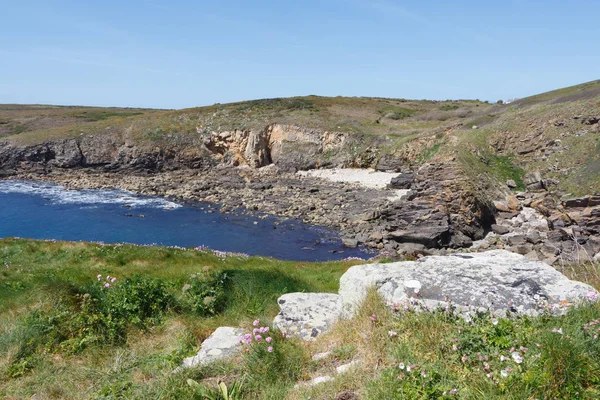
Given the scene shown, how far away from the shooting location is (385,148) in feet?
198

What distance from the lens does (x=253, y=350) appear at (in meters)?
5.74

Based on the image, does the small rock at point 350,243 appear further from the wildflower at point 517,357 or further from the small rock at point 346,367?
the wildflower at point 517,357

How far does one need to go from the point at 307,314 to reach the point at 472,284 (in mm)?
3136

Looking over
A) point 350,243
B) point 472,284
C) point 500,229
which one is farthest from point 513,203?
point 472,284

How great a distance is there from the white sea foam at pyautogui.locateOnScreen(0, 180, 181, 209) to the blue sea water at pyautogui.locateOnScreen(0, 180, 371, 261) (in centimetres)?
12

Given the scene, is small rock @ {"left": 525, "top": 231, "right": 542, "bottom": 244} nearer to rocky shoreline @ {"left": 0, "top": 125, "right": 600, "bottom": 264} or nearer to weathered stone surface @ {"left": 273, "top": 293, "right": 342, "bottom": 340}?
rocky shoreline @ {"left": 0, "top": 125, "right": 600, "bottom": 264}

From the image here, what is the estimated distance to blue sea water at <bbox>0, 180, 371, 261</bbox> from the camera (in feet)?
111

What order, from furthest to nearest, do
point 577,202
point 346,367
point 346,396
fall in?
point 577,202 → point 346,367 → point 346,396

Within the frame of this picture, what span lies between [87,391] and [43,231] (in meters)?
39.8

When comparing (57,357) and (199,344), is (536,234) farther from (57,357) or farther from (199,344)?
(57,357)

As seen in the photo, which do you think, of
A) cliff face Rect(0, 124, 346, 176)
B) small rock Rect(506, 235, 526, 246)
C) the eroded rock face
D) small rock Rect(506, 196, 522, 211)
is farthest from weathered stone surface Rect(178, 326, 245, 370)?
cliff face Rect(0, 124, 346, 176)

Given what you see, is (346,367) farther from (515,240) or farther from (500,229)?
(500,229)

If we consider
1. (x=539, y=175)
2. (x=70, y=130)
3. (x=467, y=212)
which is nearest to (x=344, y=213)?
(x=467, y=212)

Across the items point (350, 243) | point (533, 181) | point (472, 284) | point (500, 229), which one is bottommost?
point (350, 243)
